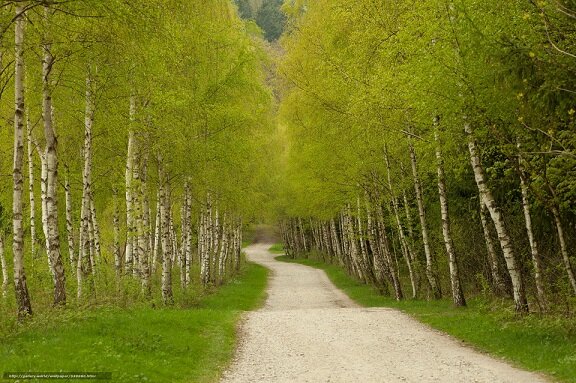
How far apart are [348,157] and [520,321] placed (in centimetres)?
1049

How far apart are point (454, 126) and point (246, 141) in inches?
422

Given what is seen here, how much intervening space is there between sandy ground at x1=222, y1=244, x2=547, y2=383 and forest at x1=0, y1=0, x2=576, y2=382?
2.74 feet

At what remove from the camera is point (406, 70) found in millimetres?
14094

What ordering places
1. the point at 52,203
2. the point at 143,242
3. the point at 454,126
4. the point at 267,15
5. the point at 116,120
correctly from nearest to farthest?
the point at 52,203, the point at 454,126, the point at 116,120, the point at 143,242, the point at 267,15

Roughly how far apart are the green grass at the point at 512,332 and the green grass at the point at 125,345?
583 centimetres

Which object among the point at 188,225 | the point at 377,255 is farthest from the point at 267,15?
the point at 188,225

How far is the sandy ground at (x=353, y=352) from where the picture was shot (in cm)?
932

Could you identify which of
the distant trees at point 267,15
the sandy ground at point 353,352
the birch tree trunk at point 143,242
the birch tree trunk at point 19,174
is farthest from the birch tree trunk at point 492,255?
the distant trees at point 267,15

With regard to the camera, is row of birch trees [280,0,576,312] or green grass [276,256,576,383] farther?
row of birch trees [280,0,576,312]

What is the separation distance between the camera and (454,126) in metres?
13.2

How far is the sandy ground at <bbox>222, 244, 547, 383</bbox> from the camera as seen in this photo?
9.32m

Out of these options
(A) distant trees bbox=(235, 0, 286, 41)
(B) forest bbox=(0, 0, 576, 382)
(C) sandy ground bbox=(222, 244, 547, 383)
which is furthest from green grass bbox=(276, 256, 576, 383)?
(A) distant trees bbox=(235, 0, 286, 41)

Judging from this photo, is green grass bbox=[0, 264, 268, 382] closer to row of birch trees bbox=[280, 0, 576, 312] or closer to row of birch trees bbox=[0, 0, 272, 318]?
row of birch trees bbox=[0, 0, 272, 318]

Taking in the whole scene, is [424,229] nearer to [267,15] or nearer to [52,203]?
[52,203]
